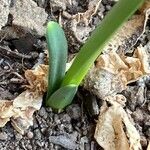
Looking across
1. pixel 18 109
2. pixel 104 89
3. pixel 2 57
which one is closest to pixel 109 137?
pixel 104 89

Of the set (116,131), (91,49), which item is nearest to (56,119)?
(116,131)

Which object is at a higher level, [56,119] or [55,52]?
[55,52]

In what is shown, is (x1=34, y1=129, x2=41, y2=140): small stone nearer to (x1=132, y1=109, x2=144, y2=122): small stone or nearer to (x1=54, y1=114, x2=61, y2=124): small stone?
(x1=54, y1=114, x2=61, y2=124): small stone

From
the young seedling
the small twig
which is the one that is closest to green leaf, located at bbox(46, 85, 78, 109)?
the young seedling

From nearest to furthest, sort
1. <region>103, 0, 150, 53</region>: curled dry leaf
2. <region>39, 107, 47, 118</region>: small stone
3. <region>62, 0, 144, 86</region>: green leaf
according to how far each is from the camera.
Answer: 1. <region>62, 0, 144, 86</region>: green leaf
2. <region>39, 107, 47, 118</region>: small stone
3. <region>103, 0, 150, 53</region>: curled dry leaf

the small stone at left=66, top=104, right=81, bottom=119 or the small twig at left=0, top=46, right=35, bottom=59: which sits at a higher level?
the small twig at left=0, top=46, right=35, bottom=59

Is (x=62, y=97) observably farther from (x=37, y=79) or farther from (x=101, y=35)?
(x=101, y=35)

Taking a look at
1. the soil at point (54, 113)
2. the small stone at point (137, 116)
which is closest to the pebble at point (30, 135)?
the soil at point (54, 113)
